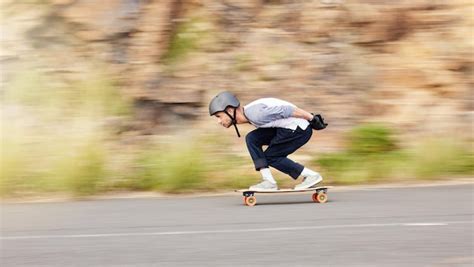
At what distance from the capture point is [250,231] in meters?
8.66

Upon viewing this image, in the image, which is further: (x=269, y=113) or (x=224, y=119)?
(x=224, y=119)

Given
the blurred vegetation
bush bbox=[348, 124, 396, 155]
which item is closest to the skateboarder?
the blurred vegetation

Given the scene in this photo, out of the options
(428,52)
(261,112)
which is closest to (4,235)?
(261,112)

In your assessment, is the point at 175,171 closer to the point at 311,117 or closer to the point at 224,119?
the point at 224,119

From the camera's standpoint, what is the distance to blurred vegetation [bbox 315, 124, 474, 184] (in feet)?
41.4

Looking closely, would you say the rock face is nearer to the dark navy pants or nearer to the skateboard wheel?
the dark navy pants

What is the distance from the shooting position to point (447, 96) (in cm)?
1560

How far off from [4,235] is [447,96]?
29.5 ft

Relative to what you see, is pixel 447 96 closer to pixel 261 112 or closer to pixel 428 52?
pixel 428 52

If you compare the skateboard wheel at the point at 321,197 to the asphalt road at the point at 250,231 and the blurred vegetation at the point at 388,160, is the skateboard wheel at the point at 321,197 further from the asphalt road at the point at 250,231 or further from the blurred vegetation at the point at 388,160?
the blurred vegetation at the point at 388,160

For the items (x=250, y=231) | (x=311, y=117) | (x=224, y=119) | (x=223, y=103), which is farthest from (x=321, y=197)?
(x=250, y=231)

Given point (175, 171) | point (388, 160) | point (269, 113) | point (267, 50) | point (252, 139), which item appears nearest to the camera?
point (269, 113)

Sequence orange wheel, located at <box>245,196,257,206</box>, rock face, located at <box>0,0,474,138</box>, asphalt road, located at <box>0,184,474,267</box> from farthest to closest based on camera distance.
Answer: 1. rock face, located at <box>0,0,474,138</box>
2. orange wheel, located at <box>245,196,257,206</box>
3. asphalt road, located at <box>0,184,474,267</box>

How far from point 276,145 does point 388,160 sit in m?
2.90
